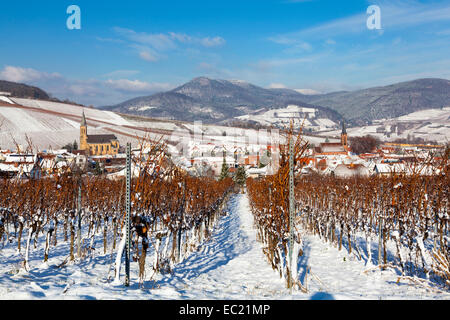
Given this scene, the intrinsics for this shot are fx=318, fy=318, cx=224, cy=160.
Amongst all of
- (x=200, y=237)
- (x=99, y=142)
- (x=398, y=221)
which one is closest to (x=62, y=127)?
(x=99, y=142)

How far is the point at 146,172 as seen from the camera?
19.9 feet

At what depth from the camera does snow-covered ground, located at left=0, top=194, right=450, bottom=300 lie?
14.1 feet

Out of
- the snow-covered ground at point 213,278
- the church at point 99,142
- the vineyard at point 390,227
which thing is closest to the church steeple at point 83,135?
the church at point 99,142

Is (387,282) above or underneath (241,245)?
above

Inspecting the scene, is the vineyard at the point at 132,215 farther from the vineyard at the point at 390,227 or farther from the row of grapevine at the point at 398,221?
the row of grapevine at the point at 398,221

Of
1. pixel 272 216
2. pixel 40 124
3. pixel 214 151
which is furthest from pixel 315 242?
pixel 40 124

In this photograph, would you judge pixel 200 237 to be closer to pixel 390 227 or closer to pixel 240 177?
pixel 390 227

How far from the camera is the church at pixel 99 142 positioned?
3749 inches

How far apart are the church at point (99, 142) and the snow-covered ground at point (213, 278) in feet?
292

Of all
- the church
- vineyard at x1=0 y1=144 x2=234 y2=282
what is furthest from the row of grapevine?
the church

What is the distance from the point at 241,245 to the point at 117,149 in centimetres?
9207

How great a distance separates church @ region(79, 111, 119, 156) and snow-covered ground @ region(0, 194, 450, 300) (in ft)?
292

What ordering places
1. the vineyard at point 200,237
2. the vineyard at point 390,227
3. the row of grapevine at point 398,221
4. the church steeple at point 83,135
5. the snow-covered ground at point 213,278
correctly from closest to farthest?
the snow-covered ground at point 213,278 → the vineyard at point 200,237 → the vineyard at point 390,227 → the row of grapevine at point 398,221 → the church steeple at point 83,135
